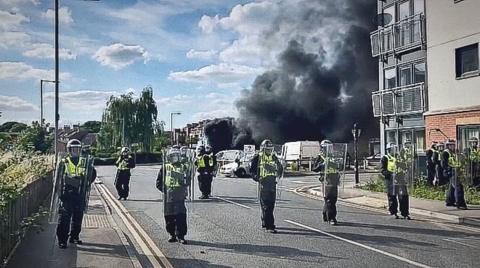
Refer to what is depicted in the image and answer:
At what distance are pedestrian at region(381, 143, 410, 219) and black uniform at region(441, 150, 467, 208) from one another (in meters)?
1.75

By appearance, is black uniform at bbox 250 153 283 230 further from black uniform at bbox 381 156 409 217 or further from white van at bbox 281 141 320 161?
white van at bbox 281 141 320 161

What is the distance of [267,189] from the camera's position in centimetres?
1173

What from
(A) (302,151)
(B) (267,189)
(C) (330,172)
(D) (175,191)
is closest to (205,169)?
(C) (330,172)

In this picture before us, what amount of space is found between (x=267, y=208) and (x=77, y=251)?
3832 mm

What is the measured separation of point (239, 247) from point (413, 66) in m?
17.5

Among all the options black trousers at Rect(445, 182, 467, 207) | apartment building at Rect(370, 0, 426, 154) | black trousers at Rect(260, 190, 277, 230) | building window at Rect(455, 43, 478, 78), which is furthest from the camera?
apartment building at Rect(370, 0, 426, 154)

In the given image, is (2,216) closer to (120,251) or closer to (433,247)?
(120,251)

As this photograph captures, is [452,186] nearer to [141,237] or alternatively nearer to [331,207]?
[331,207]

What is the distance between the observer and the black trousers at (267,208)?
1152 cm

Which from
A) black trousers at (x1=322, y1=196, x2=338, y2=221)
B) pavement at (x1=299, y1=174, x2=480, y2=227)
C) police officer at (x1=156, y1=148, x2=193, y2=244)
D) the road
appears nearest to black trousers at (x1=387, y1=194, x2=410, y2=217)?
the road

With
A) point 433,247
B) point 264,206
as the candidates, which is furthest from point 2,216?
point 433,247

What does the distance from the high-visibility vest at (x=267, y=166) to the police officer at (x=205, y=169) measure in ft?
22.8

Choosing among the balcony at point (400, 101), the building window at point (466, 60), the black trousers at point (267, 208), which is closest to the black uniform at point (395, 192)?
the black trousers at point (267, 208)

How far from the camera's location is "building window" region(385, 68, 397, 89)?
26344 millimetres
